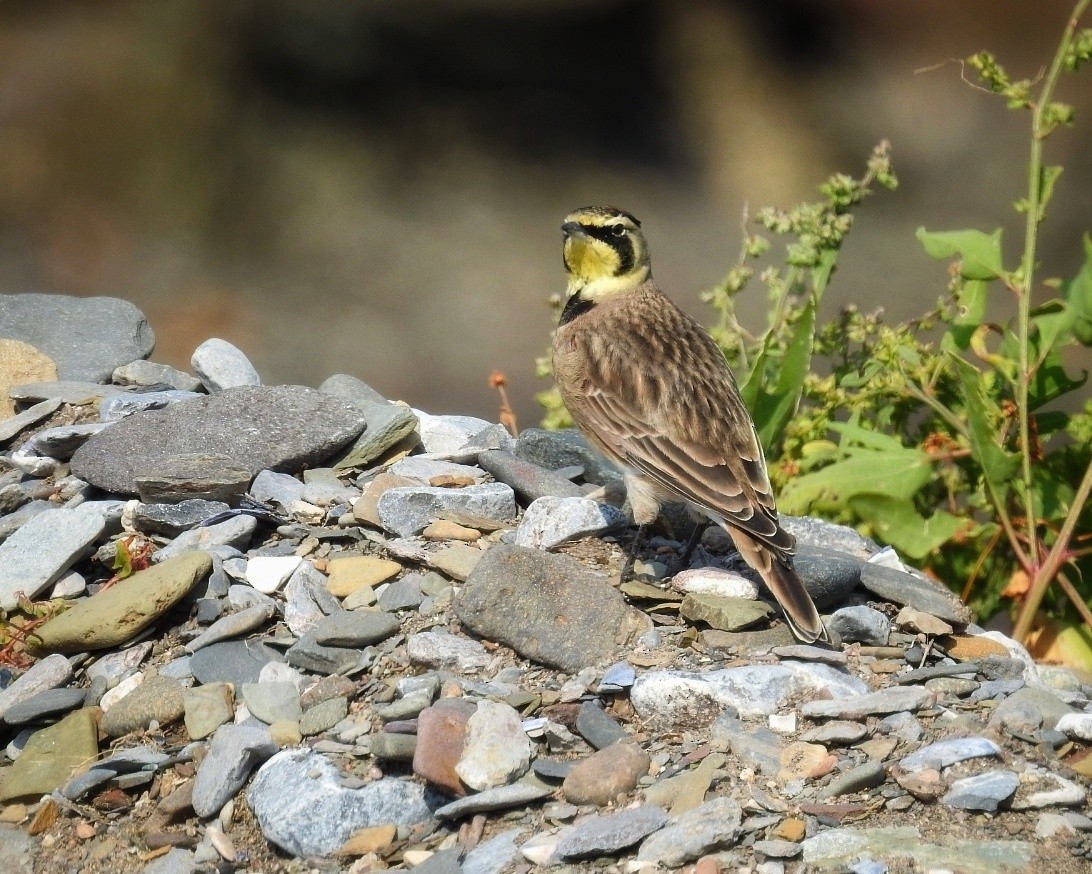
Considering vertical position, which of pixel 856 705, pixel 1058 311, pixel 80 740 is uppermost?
pixel 1058 311

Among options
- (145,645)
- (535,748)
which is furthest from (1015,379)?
(145,645)

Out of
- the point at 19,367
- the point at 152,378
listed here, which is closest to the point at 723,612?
the point at 152,378

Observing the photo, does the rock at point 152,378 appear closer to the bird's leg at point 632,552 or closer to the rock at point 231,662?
the rock at point 231,662

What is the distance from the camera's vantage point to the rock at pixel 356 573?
11.1 ft

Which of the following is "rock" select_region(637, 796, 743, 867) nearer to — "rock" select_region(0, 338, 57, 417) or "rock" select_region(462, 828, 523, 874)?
"rock" select_region(462, 828, 523, 874)

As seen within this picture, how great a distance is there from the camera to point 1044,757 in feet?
8.71

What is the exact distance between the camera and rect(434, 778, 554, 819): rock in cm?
252

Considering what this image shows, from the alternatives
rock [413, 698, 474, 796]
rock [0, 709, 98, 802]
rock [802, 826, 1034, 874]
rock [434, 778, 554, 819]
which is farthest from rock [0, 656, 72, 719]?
rock [802, 826, 1034, 874]

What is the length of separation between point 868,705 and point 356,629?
1.19 m

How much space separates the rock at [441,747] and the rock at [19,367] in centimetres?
249

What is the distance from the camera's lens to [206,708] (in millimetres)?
2975

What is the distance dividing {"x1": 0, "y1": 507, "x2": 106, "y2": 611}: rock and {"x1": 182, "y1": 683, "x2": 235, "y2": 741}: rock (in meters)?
0.70

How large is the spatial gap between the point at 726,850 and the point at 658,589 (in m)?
1.06

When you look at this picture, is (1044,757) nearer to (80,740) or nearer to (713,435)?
(713,435)
